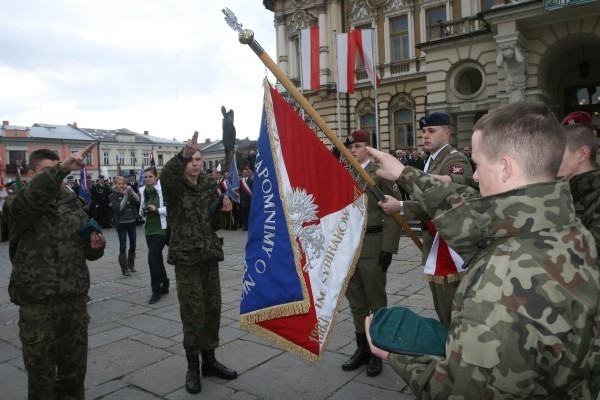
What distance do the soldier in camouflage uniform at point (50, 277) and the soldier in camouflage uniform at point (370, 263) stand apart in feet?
7.46

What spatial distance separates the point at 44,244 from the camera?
3.15 m

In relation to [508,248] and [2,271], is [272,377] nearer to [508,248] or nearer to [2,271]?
[508,248]

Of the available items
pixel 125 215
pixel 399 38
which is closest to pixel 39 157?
pixel 125 215

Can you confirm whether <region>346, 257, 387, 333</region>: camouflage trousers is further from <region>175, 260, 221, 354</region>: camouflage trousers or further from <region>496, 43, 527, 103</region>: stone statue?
<region>496, 43, 527, 103</region>: stone statue

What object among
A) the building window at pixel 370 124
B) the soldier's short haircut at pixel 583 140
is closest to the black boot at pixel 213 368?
the soldier's short haircut at pixel 583 140

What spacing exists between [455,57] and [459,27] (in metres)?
1.34

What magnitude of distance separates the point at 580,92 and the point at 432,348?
21.3 meters

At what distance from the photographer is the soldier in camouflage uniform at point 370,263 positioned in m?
4.08

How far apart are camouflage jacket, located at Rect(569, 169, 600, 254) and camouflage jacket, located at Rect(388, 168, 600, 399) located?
5.67 ft

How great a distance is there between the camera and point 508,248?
127 cm

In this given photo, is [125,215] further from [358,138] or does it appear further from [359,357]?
[359,357]

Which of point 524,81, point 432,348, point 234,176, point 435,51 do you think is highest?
point 435,51

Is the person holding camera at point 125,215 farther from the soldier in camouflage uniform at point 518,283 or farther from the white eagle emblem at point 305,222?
the soldier in camouflage uniform at point 518,283

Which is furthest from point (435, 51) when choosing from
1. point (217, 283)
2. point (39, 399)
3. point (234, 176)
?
point (39, 399)
